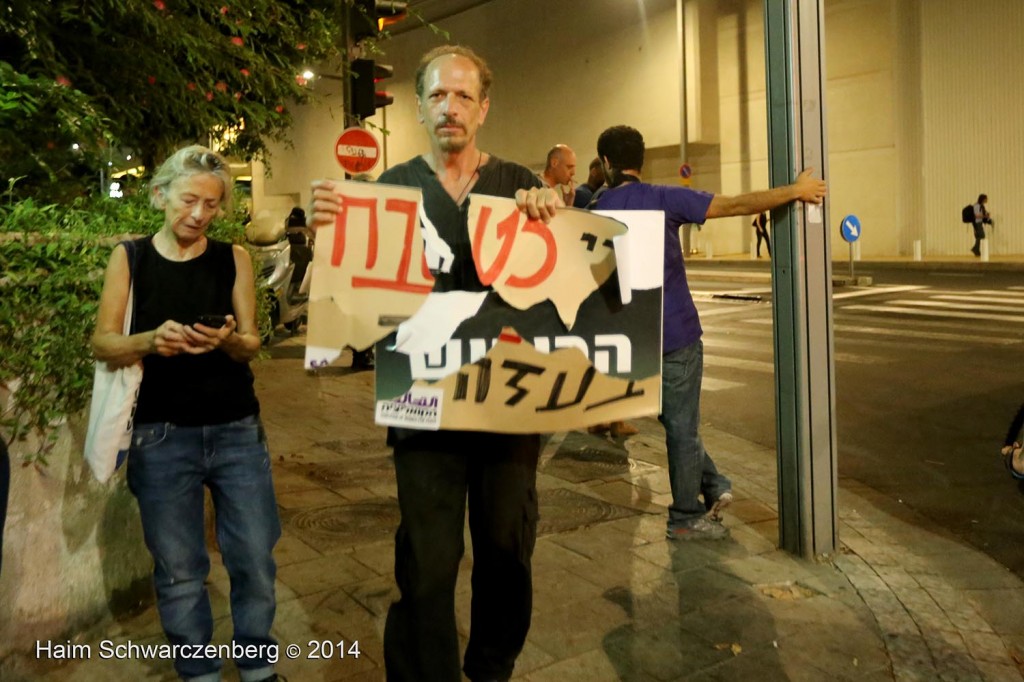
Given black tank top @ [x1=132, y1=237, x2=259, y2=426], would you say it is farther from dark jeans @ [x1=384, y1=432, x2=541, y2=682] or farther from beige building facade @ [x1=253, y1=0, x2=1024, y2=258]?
beige building facade @ [x1=253, y1=0, x2=1024, y2=258]

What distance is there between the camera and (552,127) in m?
38.7

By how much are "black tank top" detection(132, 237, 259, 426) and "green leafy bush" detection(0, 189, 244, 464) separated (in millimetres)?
664

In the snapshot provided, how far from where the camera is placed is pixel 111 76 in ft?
21.7

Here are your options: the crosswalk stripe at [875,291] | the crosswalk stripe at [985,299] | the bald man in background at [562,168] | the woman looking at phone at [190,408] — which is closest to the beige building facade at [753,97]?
the crosswalk stripe at [875,291]

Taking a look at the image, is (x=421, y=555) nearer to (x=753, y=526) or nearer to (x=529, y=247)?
(x=529, y=247)

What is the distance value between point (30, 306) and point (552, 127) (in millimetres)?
35873

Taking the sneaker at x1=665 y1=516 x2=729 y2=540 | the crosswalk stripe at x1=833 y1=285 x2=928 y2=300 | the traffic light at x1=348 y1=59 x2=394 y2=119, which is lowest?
the sneaker at x1=665 y1=516 x2=729 y2=540

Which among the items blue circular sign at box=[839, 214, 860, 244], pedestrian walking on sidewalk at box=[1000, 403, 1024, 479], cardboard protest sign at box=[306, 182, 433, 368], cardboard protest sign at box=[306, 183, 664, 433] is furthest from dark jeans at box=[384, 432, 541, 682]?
blue circular sign at box=[839, 214, 860, 244]

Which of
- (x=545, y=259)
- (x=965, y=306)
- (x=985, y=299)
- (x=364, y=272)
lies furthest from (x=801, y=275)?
(x=985, y=299)

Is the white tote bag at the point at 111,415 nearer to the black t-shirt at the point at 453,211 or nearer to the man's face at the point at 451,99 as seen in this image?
the black t-shirt at the point at 453,211

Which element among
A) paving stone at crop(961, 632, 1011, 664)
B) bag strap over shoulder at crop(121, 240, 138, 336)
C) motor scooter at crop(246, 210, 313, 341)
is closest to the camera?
bag strap over shoulder at crop(121, 240, 138, 336)

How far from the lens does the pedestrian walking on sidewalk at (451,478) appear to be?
2.98 meters

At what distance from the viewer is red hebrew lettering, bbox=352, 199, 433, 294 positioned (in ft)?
9.36

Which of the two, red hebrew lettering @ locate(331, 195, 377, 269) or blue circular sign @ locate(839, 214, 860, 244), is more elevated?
blue circular sign @ locate(839, 214, 860, 244)
